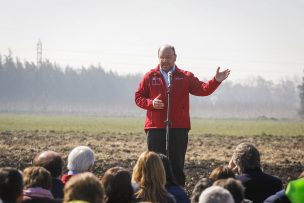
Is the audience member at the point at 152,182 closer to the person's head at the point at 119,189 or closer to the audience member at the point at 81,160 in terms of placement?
the person's head at the point at 119,189

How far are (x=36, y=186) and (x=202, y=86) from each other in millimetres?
3711

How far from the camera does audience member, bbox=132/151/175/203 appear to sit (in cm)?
629

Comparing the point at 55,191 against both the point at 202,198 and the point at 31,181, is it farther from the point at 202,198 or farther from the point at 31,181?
the point at 202,198

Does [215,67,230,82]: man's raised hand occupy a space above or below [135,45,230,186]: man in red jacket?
above

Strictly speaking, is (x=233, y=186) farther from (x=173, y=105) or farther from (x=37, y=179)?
(x=173, y=105)

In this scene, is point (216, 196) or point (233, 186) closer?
point (216, 196)

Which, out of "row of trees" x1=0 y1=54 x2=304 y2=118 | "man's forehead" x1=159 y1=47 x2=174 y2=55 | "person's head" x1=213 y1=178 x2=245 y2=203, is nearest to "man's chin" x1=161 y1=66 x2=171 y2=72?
"man's forehead" x1=159 y1=47 x2=174 y2=55

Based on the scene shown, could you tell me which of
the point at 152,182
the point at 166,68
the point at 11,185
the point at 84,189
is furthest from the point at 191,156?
the point at 84,189

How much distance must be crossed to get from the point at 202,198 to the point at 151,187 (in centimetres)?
149

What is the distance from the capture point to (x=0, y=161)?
49.3 ft

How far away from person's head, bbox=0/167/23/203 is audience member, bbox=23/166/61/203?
0.31 m

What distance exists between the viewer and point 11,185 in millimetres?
5477

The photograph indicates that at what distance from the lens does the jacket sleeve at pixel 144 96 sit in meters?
8.90

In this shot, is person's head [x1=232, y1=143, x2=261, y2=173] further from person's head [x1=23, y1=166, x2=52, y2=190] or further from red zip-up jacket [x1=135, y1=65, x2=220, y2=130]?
person's head [x1=23, y1=166, x2=52, y2=190]
